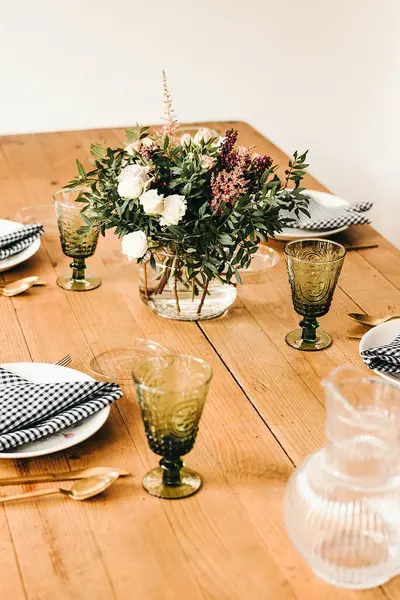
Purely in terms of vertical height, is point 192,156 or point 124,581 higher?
point 192,156

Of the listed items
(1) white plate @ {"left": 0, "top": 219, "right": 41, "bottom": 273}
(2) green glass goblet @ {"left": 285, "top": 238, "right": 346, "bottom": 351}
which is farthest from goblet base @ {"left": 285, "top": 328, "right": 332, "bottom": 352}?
(1) white plate @ {"left": 0, "top": 219, "right": 41, "bottom": 273}

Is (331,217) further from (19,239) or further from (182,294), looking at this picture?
(19,239)

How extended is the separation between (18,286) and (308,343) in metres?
A: 0.59

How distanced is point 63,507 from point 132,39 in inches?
129

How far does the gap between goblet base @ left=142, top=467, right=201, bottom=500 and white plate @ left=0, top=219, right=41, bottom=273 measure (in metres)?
0.76

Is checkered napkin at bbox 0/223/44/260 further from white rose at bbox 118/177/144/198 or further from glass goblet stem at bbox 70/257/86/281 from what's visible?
white rose at bbox 118/177/144/198

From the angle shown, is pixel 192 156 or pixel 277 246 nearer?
pixel 192 156

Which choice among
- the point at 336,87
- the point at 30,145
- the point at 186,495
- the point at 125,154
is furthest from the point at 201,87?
the point at 186,495

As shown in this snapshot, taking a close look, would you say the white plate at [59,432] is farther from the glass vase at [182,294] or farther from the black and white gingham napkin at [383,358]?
the black and white gingham napkin at [383,358]

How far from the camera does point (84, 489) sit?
1.13 metres

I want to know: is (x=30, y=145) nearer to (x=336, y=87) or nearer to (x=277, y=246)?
(x=277, y=246)

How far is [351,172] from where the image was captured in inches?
172

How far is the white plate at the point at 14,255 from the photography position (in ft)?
5.92

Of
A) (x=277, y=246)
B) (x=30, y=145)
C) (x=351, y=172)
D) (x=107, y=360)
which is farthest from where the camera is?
(x=351, y=172)
